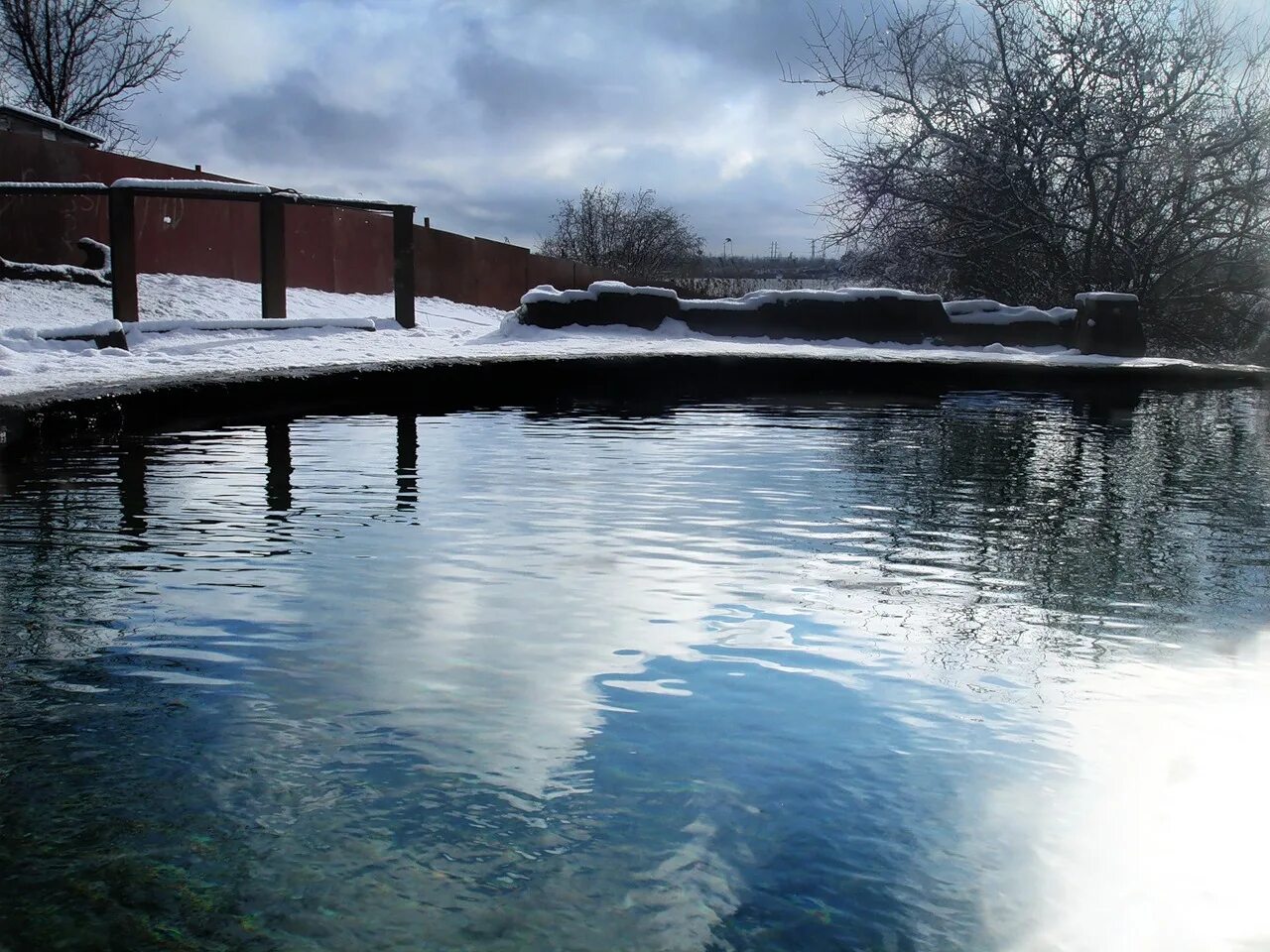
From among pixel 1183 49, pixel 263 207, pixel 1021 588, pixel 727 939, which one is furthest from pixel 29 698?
pixel 1183 49

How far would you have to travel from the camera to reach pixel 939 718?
89.2 inches

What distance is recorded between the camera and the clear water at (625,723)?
1.59 metres

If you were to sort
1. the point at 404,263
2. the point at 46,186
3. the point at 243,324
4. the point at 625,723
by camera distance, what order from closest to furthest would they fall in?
1. the point at 625,723
2. the point at 46,186
3. the point at 243,324
4. the point at 404,263

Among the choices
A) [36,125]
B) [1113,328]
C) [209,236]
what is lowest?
[1113,328]

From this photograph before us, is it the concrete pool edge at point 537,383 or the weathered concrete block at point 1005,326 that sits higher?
the weathered concrete block at point 1005,326

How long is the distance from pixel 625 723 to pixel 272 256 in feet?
31.7

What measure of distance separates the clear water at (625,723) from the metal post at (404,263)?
806cm

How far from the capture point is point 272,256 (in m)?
11.0

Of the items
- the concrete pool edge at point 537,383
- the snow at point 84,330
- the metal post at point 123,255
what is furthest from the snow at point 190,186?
the concrete pool edge at point 537,383

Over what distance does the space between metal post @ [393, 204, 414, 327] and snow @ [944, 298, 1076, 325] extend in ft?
20.4

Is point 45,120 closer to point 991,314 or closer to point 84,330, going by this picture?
point 84,330

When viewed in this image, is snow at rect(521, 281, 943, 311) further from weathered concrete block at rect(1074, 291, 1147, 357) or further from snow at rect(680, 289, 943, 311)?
weathered concrete block at rect(1074, 291, 1147, 357)

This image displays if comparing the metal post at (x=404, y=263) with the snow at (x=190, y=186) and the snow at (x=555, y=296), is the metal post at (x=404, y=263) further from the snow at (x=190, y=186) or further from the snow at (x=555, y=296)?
the snow at (x=190, y=186)

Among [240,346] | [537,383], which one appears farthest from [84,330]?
[537,383]
